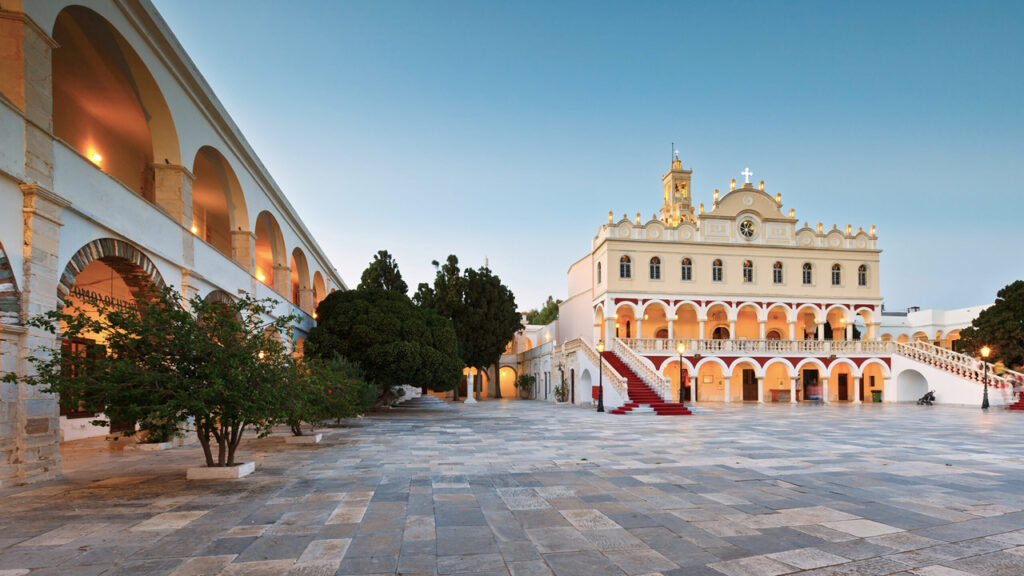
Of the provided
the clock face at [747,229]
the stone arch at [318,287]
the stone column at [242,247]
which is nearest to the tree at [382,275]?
the stone arch at [318,287]

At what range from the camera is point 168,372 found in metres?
8.43

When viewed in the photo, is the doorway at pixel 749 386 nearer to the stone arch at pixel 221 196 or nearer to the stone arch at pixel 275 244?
the stone arch at pixel 275 244

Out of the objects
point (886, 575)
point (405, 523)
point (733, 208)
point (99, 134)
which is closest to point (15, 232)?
point (405, 523)

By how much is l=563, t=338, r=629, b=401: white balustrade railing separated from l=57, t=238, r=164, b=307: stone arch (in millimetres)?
18257

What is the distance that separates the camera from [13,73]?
848 cm

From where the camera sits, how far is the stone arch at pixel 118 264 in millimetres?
9492

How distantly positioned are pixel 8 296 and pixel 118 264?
3.65 meters

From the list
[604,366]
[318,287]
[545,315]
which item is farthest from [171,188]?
[545,315]

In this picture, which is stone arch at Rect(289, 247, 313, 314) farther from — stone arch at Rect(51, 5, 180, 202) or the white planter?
the white planter

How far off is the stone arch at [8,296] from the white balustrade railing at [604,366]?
2075cm

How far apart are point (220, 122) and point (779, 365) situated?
108 feet

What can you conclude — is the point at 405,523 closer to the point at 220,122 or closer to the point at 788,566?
the point at 788,566

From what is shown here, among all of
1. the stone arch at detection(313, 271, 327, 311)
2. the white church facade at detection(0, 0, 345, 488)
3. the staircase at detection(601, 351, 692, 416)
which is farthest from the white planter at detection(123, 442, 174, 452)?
the stone arch at detection(313, 271, 327, 311)

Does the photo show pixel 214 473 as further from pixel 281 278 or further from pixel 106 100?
pixel 281 278
